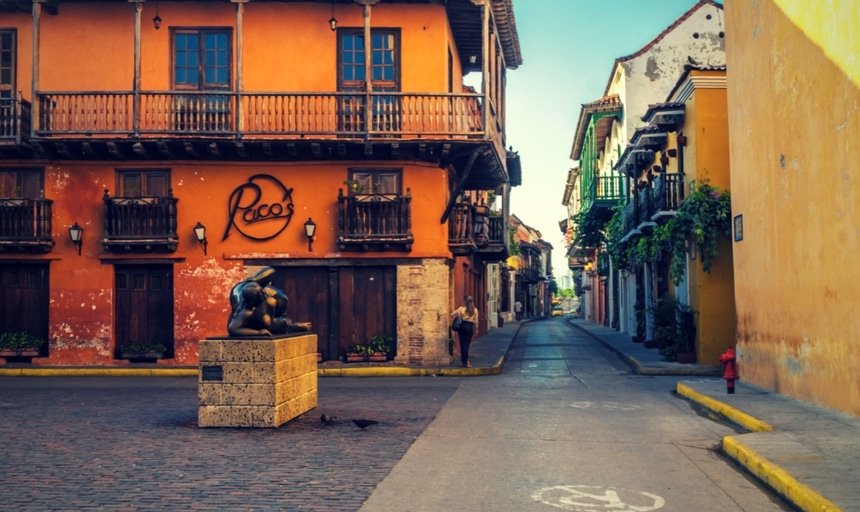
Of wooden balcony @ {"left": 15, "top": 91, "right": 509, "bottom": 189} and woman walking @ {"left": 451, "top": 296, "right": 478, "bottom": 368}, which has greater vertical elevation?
wooden balcony @ {"left": 15, "top": 91, "right": 509, "bottom": 189}

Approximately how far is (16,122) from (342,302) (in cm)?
847

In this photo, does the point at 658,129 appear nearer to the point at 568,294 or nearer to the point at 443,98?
the point at 443,98

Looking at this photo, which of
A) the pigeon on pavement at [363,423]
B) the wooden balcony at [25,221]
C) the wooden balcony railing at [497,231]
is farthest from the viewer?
the wooden balcony railing at [497,231]

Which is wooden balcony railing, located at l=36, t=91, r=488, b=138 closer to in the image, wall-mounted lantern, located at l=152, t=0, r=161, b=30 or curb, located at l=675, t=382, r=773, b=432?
wall-mounted lantern, located at l=152, t=0, r=161, b=30

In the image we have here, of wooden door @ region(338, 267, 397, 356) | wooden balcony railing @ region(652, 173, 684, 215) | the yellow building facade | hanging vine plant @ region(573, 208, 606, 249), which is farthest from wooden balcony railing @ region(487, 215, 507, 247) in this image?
the yellow building facade

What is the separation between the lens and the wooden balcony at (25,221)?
2167 centimetres

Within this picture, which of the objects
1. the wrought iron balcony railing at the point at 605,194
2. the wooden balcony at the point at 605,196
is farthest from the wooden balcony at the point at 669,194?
the wrought iron balcony railing at the point at 605,194

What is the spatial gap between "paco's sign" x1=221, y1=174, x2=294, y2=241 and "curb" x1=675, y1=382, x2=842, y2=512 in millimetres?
12377

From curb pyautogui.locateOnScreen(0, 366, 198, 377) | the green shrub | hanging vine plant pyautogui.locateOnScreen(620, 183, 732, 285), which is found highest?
hanging vine plant pyautogui.locateOnScreen(620, 183, 732, 285)

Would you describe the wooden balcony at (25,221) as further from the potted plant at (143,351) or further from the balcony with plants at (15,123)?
the potted plant at (143,351)

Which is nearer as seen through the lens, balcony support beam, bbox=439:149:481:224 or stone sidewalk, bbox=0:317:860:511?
stone sidewalk, bbox=0:317:860:511

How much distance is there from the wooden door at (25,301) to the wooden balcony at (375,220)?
23.7 ft

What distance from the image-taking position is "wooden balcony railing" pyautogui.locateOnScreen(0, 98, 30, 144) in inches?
822

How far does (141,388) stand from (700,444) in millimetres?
10899
